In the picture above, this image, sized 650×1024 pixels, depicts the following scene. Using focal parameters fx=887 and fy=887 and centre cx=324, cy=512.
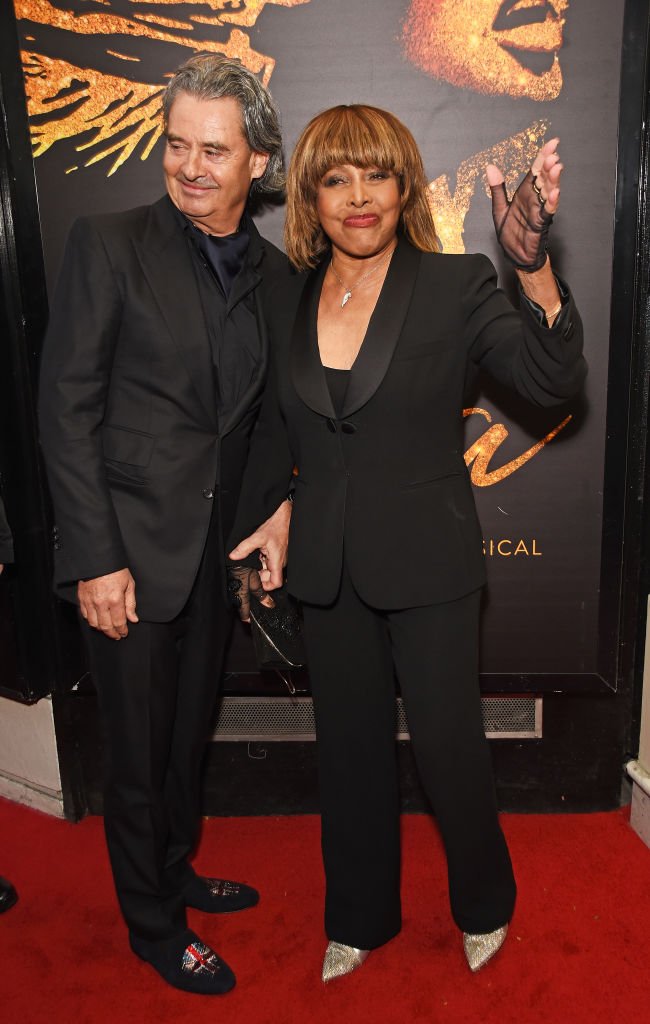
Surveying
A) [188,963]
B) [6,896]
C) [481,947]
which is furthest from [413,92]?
[6,896]

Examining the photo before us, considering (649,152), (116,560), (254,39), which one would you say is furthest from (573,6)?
(116,560)

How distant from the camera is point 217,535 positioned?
202cm

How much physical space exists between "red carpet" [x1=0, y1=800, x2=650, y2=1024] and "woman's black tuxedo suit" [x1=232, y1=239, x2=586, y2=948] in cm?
14

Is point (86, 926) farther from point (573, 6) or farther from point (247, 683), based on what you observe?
point (573, 6)

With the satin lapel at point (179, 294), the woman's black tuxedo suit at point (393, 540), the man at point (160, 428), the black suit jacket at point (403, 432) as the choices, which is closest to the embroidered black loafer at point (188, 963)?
the man at point (160, 428)

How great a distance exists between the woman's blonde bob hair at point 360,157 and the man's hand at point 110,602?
0.86 metres

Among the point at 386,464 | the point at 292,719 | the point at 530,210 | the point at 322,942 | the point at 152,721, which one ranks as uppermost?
the point at 530,210

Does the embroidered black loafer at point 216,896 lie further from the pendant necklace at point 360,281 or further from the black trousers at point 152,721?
the pendant necklace at point 360,281

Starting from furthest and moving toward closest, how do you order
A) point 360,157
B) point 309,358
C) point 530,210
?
1. point 309,358
2. point 360,157
3. point 530,210

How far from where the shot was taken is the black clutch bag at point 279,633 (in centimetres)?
219

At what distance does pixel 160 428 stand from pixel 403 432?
0.51 m

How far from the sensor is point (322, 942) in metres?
2.20

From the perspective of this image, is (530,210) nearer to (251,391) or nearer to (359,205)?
(359,205)

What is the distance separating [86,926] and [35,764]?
0.66m
